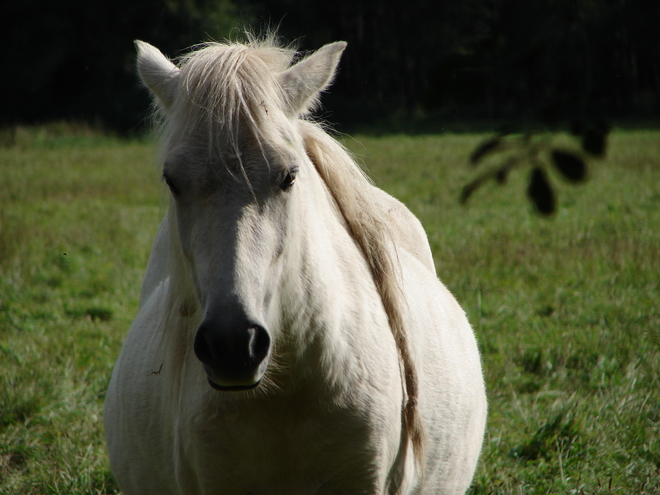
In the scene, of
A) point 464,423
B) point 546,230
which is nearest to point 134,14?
point 464,423

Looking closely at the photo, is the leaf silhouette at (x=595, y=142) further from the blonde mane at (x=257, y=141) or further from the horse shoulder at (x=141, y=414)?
the horse shoulder at (x=141, y=414)

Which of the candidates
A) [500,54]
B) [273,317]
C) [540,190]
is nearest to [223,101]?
[273,317]

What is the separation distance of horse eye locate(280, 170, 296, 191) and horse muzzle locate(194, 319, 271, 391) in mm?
453

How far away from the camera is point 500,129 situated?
0.95 metres

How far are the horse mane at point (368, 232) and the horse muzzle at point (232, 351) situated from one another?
0.73 metres

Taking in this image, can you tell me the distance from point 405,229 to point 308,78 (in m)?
1.27

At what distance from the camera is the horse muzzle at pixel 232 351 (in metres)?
1.53

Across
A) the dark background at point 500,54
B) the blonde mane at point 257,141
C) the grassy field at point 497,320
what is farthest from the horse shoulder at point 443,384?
the dark background at point 500,54

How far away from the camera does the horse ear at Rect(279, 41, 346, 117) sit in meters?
2.00

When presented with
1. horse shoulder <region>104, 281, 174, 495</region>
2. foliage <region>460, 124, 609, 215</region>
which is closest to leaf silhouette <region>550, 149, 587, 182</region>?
foliage <region>460, 124, 609, 215</region>

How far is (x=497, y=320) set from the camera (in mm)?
4949

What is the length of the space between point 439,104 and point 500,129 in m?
0.10

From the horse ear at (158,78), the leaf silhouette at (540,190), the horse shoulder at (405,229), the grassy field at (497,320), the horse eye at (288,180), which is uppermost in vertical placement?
the leaf silhouette at (540,190)

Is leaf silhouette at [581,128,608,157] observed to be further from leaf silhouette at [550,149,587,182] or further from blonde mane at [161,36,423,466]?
blonde mane at [161,36,423,466]
